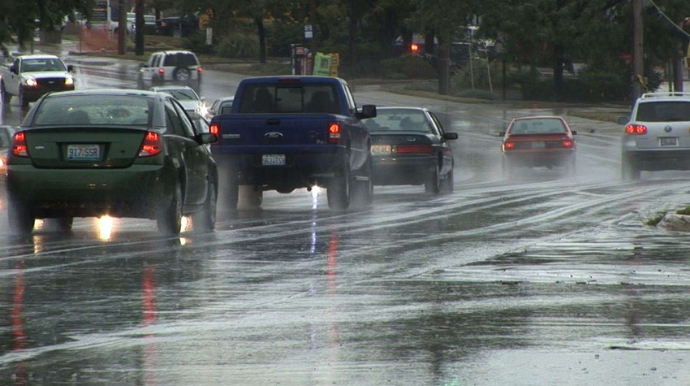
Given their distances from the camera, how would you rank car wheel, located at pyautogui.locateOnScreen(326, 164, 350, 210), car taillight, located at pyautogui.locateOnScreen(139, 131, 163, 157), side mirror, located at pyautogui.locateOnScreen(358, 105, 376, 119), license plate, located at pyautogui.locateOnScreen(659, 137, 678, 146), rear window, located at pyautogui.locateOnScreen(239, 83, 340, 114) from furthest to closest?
license plate, located at pyautogui.locateOnScreen(659, 137, 678, 146) → side mirror, located at pyautogui.locateOnScreen(358, 105, 376, 119) → rear window, located at pyautogui.locateOnScreen(239, 83, 340, 114) → car wheel, located at pyautogui.locateOnScreen(326, 164, 350, 210) → car taillight, located at pyautogui.locateOnScreen(139, 131, 163, 157)

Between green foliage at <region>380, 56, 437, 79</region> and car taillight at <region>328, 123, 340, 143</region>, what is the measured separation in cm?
5823

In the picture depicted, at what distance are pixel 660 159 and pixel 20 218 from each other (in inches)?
717

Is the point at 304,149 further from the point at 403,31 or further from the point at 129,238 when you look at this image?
the point at 403,31

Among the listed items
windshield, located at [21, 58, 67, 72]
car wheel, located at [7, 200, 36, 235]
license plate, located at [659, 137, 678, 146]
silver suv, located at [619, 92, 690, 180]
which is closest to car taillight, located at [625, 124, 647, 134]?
silver suv, located at [619, 92, 690, 180]

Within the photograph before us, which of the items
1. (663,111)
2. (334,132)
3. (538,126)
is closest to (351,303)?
(334,132)

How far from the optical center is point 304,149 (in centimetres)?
2109

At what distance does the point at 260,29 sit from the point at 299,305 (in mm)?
73233

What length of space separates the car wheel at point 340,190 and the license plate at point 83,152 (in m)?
6.07

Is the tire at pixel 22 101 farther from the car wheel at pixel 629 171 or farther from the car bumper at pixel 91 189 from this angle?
the car bumper at pixel 91 189

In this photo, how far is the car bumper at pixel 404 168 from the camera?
26.5m

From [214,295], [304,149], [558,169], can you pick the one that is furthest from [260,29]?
[214,295]

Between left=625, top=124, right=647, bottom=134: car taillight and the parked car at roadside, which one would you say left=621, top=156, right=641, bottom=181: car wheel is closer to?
left=625, top=124, right=647, bottom=134: car taillight

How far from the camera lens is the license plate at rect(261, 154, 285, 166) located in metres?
21.1

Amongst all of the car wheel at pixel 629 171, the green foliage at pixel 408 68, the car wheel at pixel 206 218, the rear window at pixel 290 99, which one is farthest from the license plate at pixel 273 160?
the green foliage at pixel 408 68
